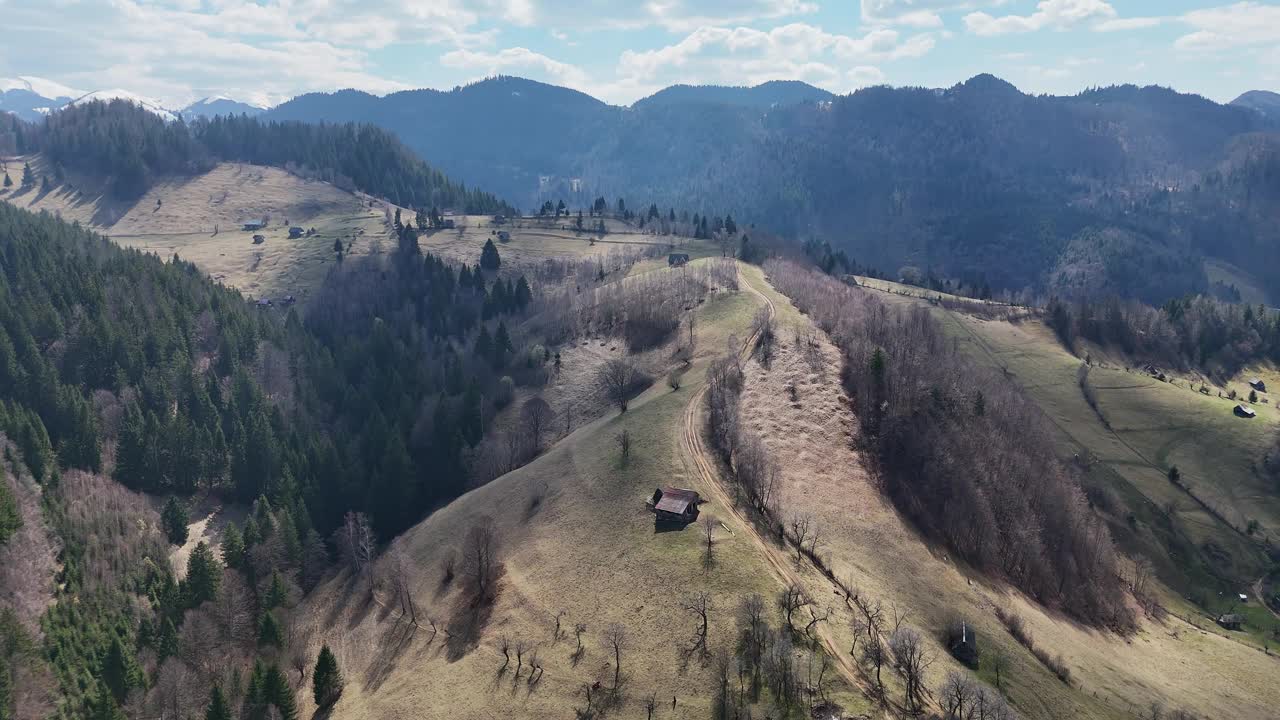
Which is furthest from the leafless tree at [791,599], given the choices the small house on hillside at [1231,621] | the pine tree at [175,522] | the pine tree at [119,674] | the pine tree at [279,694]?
the pine tree at [175,522]

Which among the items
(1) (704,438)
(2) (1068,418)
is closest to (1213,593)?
(2) (1068,418)

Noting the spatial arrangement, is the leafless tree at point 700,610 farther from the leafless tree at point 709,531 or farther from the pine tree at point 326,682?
the pine tree at point 326,682

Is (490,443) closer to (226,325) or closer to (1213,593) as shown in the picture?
(226,325)

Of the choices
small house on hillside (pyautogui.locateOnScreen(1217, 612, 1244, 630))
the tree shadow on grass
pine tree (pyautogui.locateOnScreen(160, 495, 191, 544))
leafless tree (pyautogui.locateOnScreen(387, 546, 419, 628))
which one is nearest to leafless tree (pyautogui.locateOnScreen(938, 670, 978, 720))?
the tree shadow on grass

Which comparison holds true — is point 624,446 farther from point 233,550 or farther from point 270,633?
point 233,550

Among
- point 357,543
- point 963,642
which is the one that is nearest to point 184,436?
point 357,543

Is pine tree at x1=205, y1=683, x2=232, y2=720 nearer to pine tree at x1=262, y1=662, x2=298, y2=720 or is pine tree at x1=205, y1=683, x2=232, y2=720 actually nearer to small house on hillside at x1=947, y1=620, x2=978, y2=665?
pine tree at x1=262, y1=662, x2=298, y2=720
